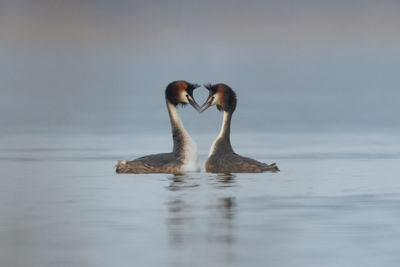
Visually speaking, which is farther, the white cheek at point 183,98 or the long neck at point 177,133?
the white cheek at point 183,98

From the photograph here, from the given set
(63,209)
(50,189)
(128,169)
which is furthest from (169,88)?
(63,209)

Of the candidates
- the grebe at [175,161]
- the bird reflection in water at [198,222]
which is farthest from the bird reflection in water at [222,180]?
the grebe at [175,161]

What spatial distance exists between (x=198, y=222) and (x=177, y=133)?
493cm

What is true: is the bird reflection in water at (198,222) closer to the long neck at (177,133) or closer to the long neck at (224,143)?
the long neck at (177,133)

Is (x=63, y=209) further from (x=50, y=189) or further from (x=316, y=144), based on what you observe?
(x=316, y=144)

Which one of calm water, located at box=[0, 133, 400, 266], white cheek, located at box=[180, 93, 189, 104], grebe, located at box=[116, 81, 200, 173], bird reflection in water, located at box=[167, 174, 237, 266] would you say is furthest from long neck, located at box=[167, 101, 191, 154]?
bird reflection in water, located at box=[167, 174, 237, 266]

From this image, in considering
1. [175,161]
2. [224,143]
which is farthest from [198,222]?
[224,143]

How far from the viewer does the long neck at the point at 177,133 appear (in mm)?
17375

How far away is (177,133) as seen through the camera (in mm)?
17703

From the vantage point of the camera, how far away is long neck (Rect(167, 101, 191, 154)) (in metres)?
17.4

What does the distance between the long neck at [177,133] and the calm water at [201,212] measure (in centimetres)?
61

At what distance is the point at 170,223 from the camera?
42.0ft

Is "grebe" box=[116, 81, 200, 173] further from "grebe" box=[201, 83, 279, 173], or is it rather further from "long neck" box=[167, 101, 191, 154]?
"grebe" box=[201, 83, 279, 173]

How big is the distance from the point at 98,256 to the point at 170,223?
180 centimetres
